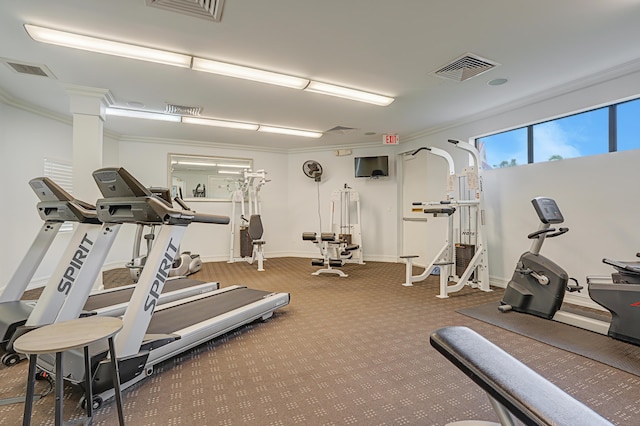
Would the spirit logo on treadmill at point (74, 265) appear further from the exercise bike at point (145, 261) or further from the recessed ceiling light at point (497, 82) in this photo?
the recessed ceiling light at point (497, 82)

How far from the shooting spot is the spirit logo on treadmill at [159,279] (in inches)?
78.3

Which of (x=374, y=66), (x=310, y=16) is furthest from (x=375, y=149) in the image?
(x=310, y=16)

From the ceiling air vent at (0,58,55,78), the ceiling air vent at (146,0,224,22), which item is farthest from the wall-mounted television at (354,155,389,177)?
the ceiling air vent at (0,58,55,78)

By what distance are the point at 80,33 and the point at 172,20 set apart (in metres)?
0.93

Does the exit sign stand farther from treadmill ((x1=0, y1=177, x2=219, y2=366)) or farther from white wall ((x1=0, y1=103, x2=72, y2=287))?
white wall ((x1=0, y1=103, x2=72, y2=287))

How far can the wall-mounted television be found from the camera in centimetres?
693

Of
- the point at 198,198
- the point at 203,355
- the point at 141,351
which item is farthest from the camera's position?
the point at 198,198

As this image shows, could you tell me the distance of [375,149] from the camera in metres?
7.14

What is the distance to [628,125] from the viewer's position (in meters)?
3.46

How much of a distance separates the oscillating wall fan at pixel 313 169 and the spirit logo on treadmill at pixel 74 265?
542 centimetres

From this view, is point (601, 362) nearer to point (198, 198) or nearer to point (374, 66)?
point (374, 66)

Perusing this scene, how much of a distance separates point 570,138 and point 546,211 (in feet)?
4.81

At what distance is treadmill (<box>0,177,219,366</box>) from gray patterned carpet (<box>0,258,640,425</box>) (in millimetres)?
340

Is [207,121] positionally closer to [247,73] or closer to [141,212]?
[247,73]
